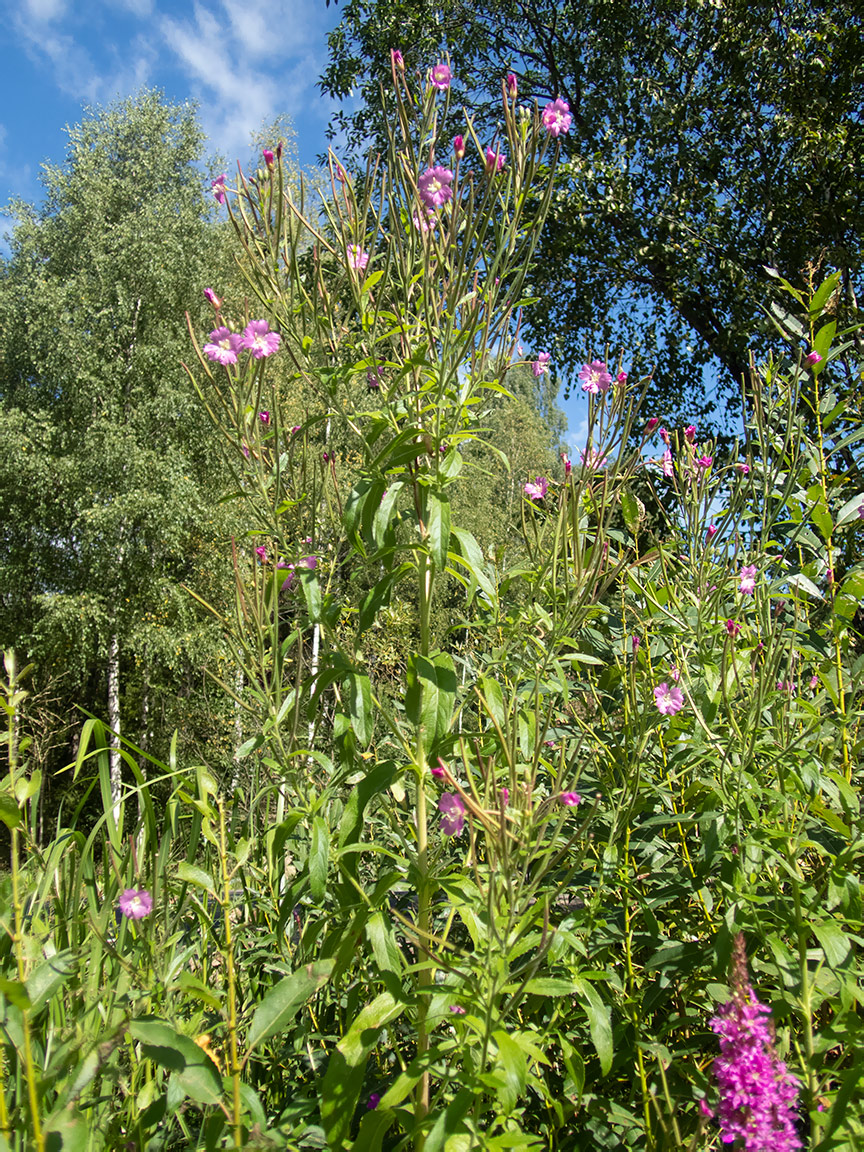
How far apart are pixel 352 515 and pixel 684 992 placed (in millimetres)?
1073

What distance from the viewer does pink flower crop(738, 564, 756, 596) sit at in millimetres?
1728

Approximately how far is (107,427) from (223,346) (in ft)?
43.4

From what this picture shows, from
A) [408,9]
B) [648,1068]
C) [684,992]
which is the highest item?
[408,9]

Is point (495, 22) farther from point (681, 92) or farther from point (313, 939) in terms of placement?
point (313, 939)

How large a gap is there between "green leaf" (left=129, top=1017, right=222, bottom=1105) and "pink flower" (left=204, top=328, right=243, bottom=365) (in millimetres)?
1131

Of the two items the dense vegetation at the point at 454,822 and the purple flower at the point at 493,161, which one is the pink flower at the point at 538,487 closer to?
the dense vegetation at the point at 454,822

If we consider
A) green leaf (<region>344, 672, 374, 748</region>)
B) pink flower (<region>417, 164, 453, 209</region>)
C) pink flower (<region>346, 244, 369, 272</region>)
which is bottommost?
green leaf (<region>344, 672, 374, 748</region>)

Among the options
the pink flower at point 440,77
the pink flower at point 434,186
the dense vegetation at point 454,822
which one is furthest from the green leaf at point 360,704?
the pink flower at point 440,77

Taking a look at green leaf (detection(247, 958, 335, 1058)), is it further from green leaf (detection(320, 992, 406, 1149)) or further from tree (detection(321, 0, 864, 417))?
tree (detection(321, 0, 864, 417))

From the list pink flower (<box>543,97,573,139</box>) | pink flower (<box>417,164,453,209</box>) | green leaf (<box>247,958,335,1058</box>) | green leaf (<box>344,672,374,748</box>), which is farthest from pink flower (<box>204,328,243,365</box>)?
green leaf (<box>247,958,335,1058</box>)

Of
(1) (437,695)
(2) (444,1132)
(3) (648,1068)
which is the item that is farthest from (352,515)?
(3) (648,1068)

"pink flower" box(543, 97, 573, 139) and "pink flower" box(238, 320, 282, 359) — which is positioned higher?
"pink flower" box(543, 97, 573, 139)

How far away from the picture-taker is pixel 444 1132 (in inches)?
33.9

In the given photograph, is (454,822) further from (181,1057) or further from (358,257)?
(358,257)
